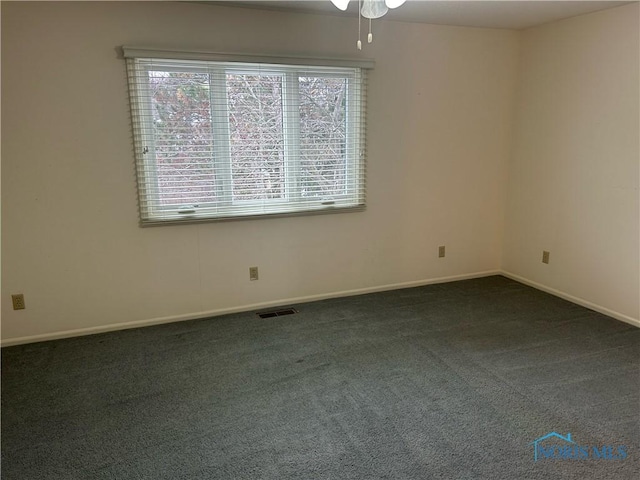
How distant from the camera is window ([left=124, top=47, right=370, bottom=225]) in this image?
10.1ft

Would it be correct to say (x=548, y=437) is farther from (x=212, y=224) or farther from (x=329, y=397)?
(x=212, y=224)

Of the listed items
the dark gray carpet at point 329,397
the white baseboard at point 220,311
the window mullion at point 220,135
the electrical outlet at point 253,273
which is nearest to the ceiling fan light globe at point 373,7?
the window mullion at point 220,135

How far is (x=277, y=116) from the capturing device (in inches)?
133

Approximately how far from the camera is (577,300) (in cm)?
367

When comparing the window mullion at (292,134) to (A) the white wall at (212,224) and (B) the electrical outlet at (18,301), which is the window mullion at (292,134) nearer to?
(A) the white wall at (212,224)

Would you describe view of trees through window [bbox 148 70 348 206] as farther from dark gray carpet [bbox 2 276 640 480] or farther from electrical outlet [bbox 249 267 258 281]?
dark gray carpet [bbox 2 276 640 480]

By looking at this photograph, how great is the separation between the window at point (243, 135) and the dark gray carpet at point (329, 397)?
0.94 meters

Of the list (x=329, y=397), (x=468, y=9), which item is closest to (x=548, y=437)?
(x=329, y=397)

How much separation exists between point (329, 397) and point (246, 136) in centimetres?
198

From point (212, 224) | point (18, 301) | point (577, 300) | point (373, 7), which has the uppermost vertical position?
point (373, 7)

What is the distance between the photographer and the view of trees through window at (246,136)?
3125mm

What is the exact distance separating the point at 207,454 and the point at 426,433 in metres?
1.00

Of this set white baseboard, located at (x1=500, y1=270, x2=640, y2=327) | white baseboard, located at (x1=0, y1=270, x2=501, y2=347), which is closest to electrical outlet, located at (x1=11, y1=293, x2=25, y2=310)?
white baseboard, located at (x1=0, y1=270, x2=501, y2=347)

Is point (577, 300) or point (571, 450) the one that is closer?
point (571, 450)
